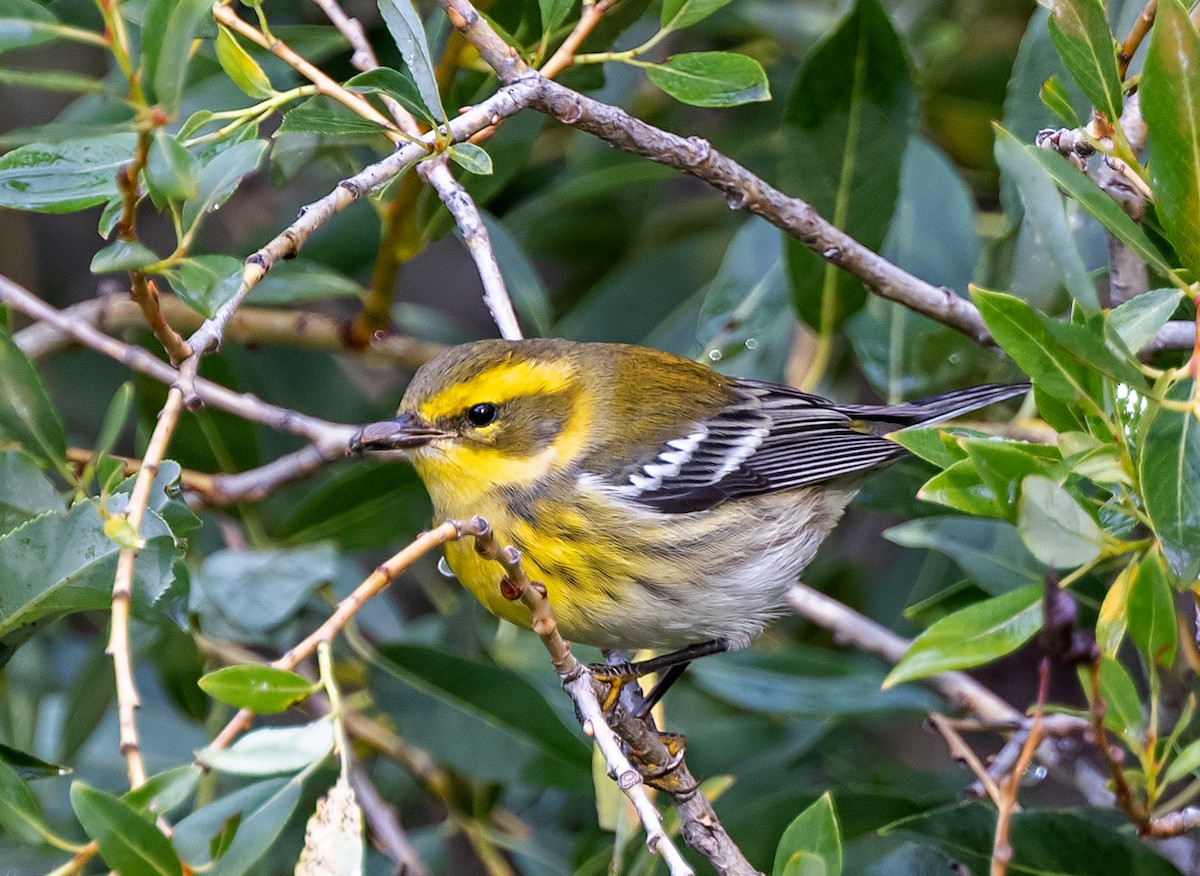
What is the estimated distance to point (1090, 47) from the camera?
1.69m

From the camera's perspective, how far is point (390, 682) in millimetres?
2889

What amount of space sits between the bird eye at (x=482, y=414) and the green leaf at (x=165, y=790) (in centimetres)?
153

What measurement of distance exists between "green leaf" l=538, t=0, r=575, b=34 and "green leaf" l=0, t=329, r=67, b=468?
1024 millimetres

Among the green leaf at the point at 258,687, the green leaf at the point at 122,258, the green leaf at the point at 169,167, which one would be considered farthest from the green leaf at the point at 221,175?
the green leaf at the point at 258,687

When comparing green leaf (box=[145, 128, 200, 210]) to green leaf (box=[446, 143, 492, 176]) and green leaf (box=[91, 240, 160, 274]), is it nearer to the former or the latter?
green leaf (box=[91, 240, 160, 274])

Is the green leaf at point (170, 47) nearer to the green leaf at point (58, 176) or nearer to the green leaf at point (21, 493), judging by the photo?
the green leaf at point (58, 176)

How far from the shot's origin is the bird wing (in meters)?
2.92

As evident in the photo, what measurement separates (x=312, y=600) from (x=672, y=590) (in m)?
0.88

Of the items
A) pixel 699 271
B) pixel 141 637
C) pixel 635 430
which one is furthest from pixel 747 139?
pixel 141 637

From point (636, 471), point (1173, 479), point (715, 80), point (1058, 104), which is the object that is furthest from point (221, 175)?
point (636, 471)

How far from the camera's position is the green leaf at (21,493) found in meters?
1.88

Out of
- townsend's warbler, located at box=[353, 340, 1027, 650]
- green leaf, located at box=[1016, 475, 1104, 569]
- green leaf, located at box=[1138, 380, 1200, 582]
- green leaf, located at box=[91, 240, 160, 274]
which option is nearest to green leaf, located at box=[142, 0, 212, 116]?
green leaf, located at box=[91, 240, 160, 274]

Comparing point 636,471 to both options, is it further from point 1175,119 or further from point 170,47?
point 170,47

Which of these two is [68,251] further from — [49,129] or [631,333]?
[49,129]
